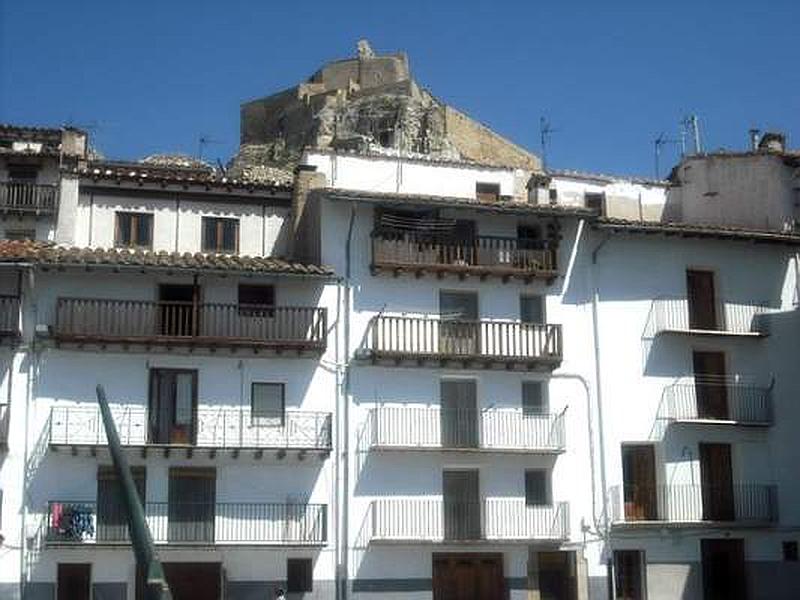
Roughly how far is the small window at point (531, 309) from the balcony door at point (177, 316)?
9310mm

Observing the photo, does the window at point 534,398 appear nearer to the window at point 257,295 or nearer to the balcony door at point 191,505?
the window at point 257,295

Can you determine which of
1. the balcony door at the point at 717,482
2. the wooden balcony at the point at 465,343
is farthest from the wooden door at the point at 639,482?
the wooden balcony at the point at 465,343

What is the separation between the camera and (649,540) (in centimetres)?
3725

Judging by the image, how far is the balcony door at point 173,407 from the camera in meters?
34.7

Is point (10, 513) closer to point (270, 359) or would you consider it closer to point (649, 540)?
point (270, 359)

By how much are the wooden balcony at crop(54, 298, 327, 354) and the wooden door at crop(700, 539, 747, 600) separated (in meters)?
12.4

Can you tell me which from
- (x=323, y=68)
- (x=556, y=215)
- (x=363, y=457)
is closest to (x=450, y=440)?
(x=363, y=457)

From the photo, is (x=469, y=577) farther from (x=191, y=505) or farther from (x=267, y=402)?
(x=191, y=505)

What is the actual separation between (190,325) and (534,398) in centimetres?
971

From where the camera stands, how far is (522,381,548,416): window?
37.5m

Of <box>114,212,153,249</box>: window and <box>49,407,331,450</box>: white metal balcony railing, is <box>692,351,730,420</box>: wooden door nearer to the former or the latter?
<box>49,407,331,450</box>: white metal balcony railing


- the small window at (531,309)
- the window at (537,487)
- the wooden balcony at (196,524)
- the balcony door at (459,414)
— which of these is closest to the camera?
the wooden balcony at (196,524)

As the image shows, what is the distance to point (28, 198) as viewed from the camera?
41656 mm

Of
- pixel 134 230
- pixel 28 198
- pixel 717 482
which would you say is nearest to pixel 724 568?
pixel 717 482
